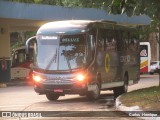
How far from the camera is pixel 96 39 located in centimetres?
1830

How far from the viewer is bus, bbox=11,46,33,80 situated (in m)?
33.4

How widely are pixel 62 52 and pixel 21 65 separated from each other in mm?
16248

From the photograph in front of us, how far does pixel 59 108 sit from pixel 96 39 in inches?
141

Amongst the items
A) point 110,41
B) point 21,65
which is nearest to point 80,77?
point 110,41

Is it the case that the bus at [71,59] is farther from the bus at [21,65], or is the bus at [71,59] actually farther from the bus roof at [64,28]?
the bus at [21,65]

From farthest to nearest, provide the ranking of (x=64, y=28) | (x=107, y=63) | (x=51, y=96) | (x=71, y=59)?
(x=107, y=63) < (x=51, y=96) < (x=64, y=28) < (x=71, y=59)

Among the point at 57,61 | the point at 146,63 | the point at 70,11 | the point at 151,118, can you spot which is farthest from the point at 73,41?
the point at 146,63

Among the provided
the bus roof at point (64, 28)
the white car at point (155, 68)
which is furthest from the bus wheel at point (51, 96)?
the white car at point (155, 68)

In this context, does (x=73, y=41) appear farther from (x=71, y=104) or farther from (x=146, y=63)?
(x=146, y=63)

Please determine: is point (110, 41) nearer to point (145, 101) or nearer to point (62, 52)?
point (62, 52)

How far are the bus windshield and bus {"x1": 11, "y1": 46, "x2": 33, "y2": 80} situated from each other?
15353mm

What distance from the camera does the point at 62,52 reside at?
17.6 metres

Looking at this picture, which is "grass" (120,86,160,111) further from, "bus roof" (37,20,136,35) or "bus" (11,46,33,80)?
→ "bus" (11,46,33,80)

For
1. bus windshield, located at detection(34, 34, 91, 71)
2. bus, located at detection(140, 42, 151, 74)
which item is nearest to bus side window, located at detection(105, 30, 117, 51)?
bus windshield, located at detection(34, 34, 91, 71)
